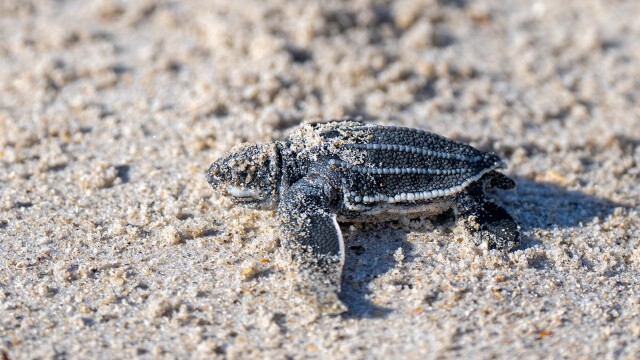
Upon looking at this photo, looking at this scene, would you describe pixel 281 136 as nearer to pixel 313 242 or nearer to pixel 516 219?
pixel 313 242

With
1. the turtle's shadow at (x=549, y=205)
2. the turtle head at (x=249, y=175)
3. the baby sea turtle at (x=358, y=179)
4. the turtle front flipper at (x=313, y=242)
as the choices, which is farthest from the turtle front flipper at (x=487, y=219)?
the turtle head at (x=249, y=175)

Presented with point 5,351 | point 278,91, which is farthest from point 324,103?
point 5,351

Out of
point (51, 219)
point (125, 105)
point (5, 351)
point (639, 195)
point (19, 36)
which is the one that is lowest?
point (5, 351)

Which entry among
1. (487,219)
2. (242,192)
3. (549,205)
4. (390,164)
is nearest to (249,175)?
(242,192)

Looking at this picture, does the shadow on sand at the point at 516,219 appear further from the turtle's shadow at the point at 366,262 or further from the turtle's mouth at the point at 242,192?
the turtle's mouth at the point at 242,192

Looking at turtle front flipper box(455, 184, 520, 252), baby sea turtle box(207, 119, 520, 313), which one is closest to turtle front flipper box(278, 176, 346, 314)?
baby sea turtle box(207, 119, 520, 313)

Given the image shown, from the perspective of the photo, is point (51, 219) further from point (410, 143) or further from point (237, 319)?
point (410, 143)
